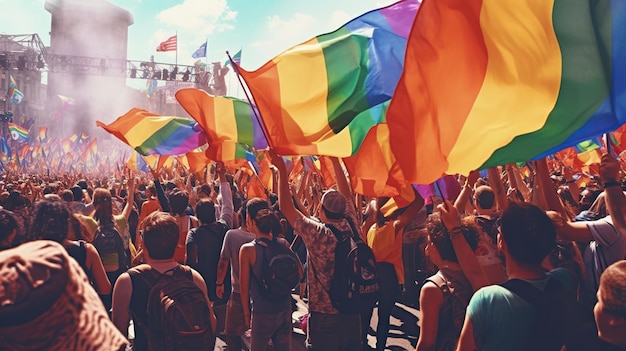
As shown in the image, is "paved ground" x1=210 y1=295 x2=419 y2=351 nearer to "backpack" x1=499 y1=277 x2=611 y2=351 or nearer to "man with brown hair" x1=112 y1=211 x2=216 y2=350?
"man with brown hair" x1=112 y1=211 x2=216 y2=350

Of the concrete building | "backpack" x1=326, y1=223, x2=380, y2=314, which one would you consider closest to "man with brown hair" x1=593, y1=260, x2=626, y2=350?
"backpack" x1=326, y1=223, x2=380, y2=314

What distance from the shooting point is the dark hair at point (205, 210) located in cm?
466

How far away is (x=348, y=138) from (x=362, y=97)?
411 millimetres

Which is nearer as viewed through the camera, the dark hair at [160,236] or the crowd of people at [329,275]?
the crowd of people at [329,275]

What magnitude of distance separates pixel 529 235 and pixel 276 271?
1.86 meters

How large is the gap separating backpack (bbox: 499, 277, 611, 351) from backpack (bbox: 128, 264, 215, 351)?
1411 millimetres

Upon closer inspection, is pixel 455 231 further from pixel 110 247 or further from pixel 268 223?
pixel 110 247

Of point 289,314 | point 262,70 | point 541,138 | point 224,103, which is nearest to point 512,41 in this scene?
point 541,138

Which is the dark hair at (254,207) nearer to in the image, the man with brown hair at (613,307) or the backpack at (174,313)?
the backpack at (174,313)

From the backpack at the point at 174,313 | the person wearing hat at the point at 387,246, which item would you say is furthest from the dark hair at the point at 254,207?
the backpack at the point at 174,313

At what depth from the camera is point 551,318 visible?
80.4 inches

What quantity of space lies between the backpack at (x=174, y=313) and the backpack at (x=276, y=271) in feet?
3.12

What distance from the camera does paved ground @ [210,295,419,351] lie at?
5.54 m

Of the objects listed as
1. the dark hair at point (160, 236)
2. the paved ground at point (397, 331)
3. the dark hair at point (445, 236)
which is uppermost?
the dark hair at point (445, 236)
